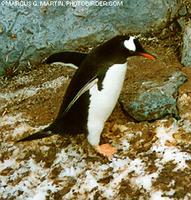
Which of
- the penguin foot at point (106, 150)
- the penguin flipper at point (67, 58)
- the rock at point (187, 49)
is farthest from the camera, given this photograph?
the rock at point (187, 49)

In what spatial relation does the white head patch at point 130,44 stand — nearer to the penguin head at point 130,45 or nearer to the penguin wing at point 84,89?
the penguin head at point 130,45

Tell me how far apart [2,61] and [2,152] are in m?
0.96

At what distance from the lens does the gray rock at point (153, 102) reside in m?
3.05

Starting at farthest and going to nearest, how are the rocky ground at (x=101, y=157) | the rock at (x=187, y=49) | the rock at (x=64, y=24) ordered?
1. the rock at (x=64, y=24)
2. the rock at (x=187, y=49)
3. the rocky ground at (x=101, y=157)

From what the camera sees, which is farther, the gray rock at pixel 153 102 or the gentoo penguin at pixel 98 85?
the gray rock at pixel 153 102

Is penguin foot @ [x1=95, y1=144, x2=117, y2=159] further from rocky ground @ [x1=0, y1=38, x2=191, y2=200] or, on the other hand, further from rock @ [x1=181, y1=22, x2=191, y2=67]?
rock @ [x1=181, y1=22, x2=191, y2=67]

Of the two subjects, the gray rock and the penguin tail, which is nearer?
the penguin tail

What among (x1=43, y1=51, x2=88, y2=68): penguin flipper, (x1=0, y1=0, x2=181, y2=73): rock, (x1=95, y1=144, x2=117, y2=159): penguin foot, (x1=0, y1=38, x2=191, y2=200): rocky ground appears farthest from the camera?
(x1=0, y1=0, x2=181, y2=73): rock

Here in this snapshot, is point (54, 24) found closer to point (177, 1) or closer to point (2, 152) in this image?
point (177, 1)

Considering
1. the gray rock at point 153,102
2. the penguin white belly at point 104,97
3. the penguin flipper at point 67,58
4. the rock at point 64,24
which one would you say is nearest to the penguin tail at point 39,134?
the penguin white belly at point 104,97

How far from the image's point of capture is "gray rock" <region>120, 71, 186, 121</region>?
3.05 meters

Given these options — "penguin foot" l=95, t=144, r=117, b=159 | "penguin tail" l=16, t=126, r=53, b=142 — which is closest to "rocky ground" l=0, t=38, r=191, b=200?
"penguin foot" l=95, t=144, r=117, b=159

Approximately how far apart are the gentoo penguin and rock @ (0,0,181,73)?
3.39ft

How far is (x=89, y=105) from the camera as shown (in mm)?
2801
